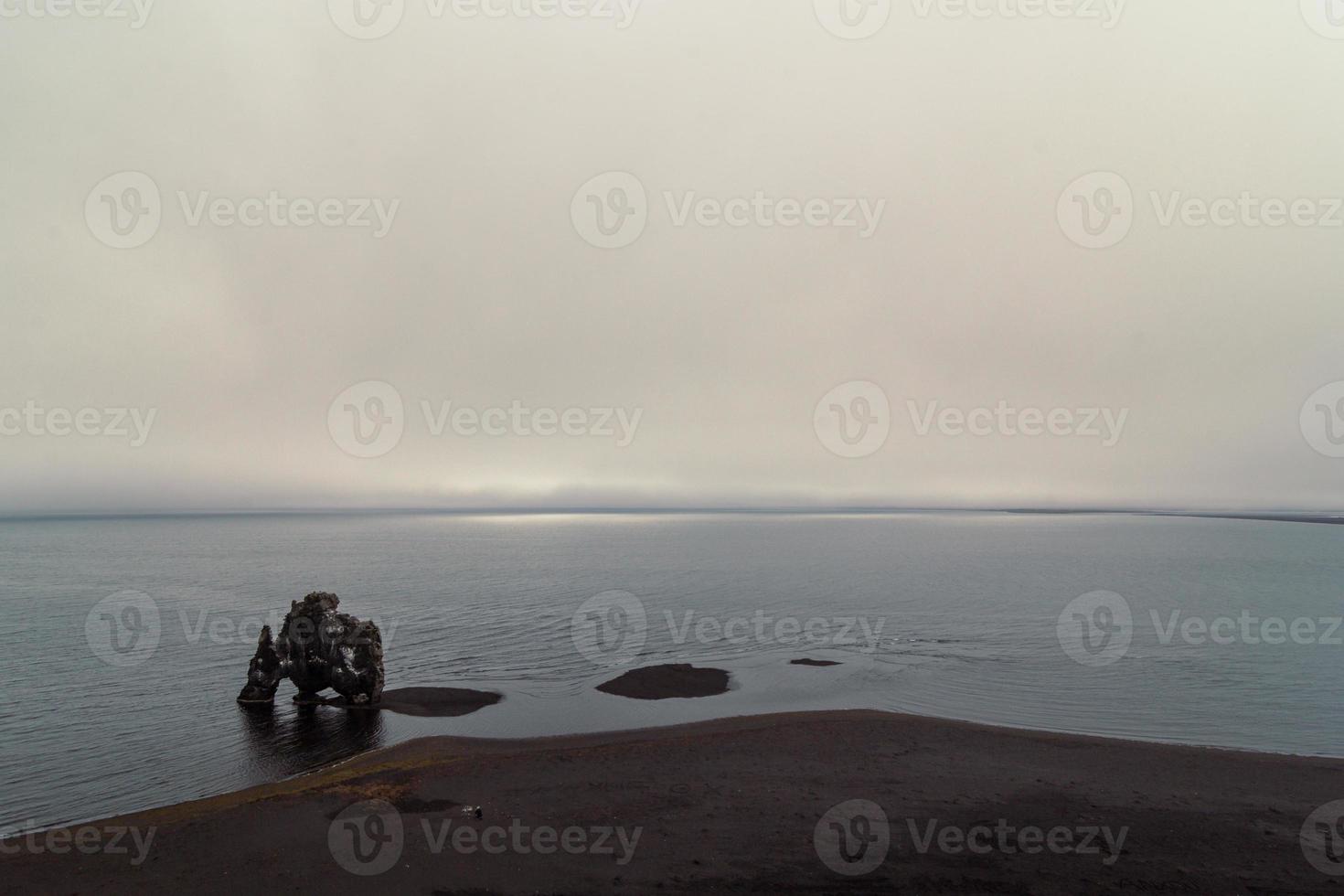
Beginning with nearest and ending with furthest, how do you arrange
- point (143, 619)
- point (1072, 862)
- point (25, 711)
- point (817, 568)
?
1. point (1072, 862)
2. point (25, 711)
3. point (143, 619)
4. point (817, 568)

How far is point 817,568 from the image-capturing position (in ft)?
416

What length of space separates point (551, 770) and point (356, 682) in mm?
17648

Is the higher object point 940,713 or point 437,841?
point 437,841

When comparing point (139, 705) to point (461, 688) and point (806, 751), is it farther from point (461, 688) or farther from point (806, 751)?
point (806, 751)

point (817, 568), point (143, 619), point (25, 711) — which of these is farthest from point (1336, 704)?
point (143, 619)

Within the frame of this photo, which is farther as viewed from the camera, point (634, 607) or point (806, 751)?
point (634, 607)
